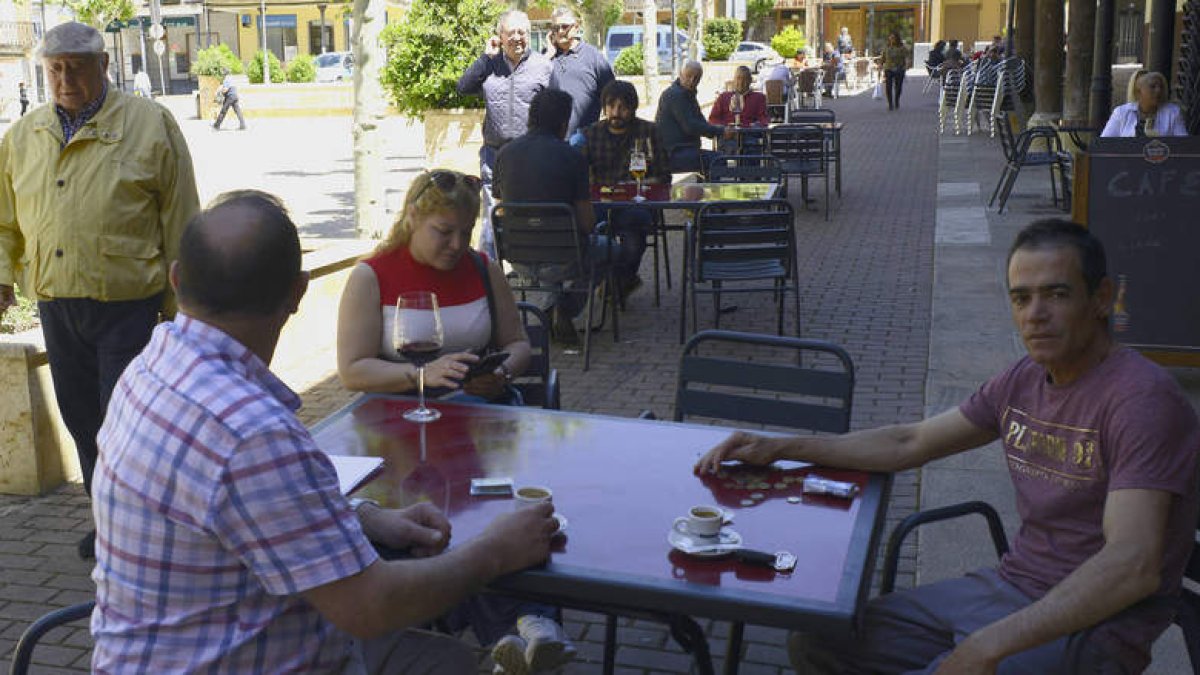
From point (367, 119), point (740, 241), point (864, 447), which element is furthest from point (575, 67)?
point (864, 447)

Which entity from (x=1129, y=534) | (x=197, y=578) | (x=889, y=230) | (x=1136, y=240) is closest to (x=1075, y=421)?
(x=1129, y=534)

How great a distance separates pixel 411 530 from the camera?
8.17 feet

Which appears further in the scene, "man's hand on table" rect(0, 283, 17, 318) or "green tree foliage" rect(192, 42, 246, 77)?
"green tree foliage" rect(192, 42, 246, 77)

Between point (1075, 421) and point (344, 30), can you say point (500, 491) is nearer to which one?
point (1075, 421)

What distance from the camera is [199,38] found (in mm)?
62500

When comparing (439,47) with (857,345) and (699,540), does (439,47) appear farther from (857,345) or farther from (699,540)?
(699,540)

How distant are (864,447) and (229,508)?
1.56m

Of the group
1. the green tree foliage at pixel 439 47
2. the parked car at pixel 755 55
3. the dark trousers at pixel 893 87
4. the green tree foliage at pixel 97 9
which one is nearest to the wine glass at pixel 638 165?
the green tree foliage at pixel 439 47

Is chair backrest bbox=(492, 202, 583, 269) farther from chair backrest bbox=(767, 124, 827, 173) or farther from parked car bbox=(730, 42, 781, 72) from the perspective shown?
parked car bbox=(730, 42, 781, 72)

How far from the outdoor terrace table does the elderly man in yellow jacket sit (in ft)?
4.98

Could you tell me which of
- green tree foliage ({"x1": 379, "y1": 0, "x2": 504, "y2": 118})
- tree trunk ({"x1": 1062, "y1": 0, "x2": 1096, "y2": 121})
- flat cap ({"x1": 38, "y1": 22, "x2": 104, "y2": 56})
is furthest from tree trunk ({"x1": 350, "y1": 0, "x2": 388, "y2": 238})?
tree trunk ({"x1": 1062, "y1": 0, "x2": 1096, "y2": 121})

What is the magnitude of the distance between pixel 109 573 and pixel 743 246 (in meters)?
5.84

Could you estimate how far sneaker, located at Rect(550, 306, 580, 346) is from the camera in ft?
26.2

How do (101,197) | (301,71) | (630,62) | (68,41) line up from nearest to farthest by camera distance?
(68,41) < (101,197) < (630,62) < (301,71)
